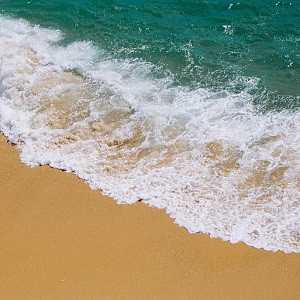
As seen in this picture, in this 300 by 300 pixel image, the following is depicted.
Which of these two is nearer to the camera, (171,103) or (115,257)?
(115,257)

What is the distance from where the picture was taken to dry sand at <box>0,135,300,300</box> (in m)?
8.61

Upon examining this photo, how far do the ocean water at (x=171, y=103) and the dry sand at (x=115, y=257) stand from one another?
0.45m

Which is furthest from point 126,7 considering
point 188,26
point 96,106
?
point 96,106

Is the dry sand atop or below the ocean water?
below

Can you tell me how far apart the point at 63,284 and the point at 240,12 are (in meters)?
13.4

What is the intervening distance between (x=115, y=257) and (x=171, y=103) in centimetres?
577

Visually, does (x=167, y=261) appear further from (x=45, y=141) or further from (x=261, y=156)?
(x=45, y=141)

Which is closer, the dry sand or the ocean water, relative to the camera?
the dry sand

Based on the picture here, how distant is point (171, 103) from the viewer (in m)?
13.3

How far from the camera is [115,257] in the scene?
9.17 meters

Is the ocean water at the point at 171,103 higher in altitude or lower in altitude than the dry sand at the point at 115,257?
higher

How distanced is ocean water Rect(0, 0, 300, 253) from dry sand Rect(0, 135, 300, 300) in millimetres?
448

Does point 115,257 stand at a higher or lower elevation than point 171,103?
lower

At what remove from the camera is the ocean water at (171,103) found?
1037cm
